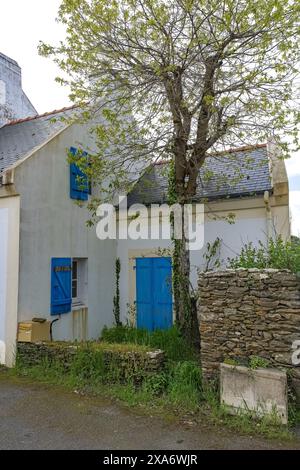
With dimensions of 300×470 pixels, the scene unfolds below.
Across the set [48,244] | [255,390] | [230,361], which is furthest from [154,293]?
[255,390]

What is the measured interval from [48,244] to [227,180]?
4842 mm

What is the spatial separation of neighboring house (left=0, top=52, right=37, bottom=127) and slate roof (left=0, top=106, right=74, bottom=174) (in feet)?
4.32

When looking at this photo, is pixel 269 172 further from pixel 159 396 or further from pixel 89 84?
pixel 159 396

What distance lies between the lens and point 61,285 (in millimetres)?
8320

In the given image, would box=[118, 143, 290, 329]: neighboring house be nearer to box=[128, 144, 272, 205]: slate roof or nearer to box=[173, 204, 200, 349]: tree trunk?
box=[128, 144, 272, 205]: slate roof

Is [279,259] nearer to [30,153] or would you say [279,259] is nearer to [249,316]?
[249,316]

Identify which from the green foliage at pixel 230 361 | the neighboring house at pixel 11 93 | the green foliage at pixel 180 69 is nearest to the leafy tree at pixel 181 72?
the green foliage at pixel 180 69

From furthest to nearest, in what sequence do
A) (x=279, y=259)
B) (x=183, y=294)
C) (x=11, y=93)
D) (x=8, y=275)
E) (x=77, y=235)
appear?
1. (x=11, y=93)
2. (x=77, y=235)
3. (x=183, y=294)
4. (x=8, y=275)
5. (x=279, y=259)

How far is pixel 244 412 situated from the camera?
4660 mm

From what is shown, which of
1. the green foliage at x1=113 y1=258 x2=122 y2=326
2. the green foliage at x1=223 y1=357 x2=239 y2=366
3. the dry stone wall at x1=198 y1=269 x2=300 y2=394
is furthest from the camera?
the green foliage at x1=113 y1=258 x2=122 y2=326

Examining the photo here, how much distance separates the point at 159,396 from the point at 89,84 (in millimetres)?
6102

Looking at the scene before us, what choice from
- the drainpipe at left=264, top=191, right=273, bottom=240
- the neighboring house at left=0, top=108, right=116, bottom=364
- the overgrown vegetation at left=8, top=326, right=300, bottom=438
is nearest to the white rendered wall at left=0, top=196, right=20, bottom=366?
the neighboring house at left=0, top=108, right=116, bottom=364

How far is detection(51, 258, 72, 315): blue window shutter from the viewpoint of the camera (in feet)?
26.6

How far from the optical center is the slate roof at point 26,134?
8.66 meters
